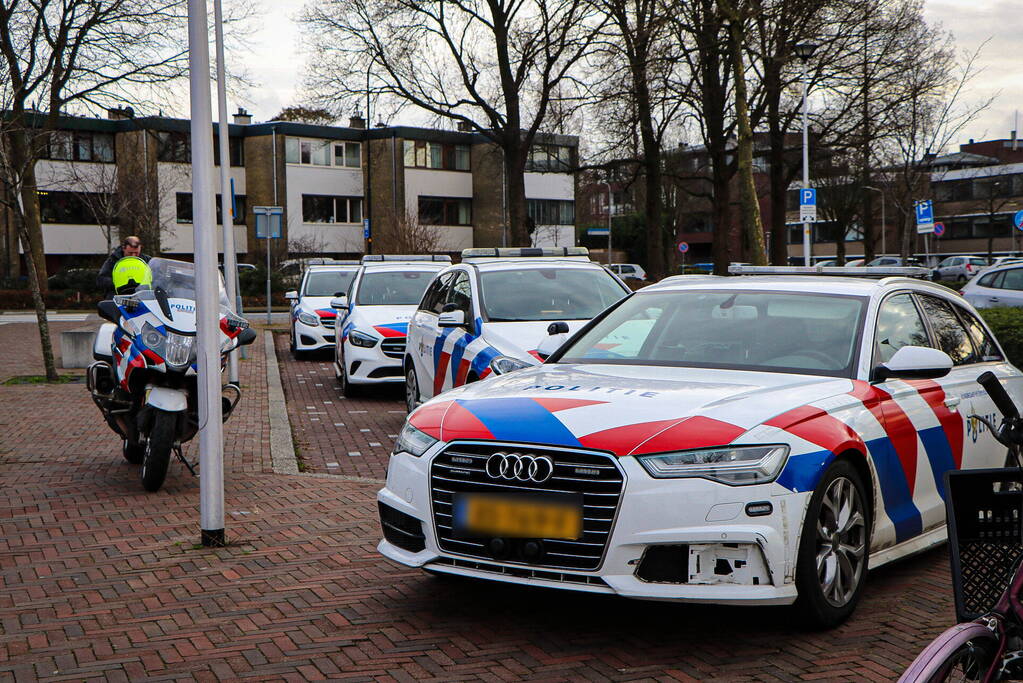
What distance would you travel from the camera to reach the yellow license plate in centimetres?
418

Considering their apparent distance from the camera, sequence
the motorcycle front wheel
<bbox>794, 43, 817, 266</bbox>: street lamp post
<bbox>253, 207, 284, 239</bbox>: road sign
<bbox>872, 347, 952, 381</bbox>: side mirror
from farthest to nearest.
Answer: <bbox>794, 43, 817, 266</bbox>: street lamp post, <bbox>253, 207, 284, 239</bbox>: road sign, the motorcycle front wheel, <bbox>872, 347, 952, 381</bbox>: side mirror

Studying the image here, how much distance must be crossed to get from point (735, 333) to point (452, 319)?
4.39 meters

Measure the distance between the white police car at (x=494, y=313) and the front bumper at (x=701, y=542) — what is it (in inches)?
180

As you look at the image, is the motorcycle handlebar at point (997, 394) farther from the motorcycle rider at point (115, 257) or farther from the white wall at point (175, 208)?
the white wall at point (175, 208)

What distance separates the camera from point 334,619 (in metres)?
4.75

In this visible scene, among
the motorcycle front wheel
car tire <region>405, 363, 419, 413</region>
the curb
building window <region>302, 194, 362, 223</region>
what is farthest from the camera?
building window <region>302, 194, 362, 223</region>

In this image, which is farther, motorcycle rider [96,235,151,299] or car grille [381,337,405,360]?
car grille [381,337,405,360]

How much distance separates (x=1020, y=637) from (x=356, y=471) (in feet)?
21.2

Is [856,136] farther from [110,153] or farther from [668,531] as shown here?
[110,153]

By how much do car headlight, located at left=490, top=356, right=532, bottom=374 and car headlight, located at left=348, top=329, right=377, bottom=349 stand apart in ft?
15.4

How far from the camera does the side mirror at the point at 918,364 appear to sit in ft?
15.8

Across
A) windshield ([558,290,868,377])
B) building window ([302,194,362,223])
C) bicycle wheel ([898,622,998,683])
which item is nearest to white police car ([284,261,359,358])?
windshield ([558,290,868,377])

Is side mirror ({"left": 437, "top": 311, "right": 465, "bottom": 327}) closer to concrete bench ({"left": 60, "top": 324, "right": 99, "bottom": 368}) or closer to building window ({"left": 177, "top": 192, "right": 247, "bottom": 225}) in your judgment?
concrete bench ({"left": 60, "top": 324, "right": 99, "bottom": 368})

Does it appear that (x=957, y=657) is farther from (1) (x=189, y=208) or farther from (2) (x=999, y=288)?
(1) (x=189, y=208)
